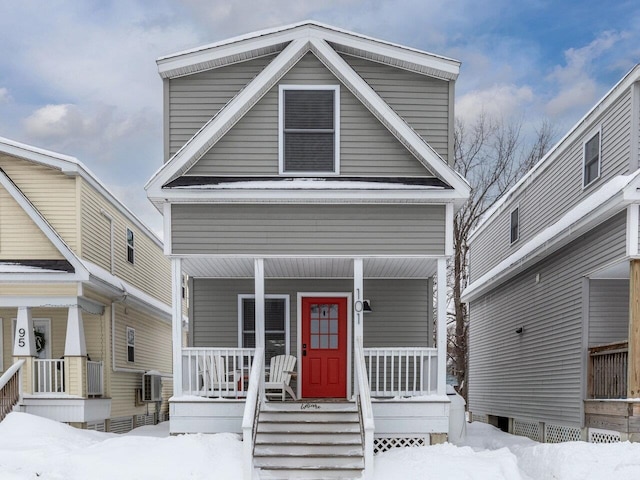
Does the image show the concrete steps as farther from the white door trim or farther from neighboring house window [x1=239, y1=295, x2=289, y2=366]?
neighboring house window [x1=239, y1=295, x2=289, y2=366]

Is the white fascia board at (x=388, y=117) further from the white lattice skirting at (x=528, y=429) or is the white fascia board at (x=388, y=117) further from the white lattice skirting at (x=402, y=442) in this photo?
the white lattice skirting at (x=528, y=429)

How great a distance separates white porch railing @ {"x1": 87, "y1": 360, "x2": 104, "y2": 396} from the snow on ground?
11.2 ft

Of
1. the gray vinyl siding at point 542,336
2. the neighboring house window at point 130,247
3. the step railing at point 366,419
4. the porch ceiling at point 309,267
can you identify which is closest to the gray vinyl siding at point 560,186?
the gray vinyl siding at point 542,336

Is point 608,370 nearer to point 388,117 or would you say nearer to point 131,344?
point 388,117

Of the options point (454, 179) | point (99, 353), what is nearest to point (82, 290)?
point (99, 353)

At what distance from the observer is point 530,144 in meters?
27.5

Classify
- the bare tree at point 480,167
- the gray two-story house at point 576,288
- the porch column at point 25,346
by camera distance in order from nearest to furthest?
the gray two-story house at point 576,288 < the porch column at point 25,346 < the bare tree at point 480,167

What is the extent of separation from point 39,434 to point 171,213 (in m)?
4.34

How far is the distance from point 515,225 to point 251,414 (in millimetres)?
10432

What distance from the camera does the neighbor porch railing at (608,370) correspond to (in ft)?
34.6

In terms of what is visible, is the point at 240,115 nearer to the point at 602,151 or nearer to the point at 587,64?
the point at 602,151

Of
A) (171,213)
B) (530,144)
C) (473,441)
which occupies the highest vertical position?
(530,144)

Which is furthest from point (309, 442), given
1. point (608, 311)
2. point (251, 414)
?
point (608, 311)

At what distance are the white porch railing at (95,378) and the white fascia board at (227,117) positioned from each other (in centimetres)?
520
